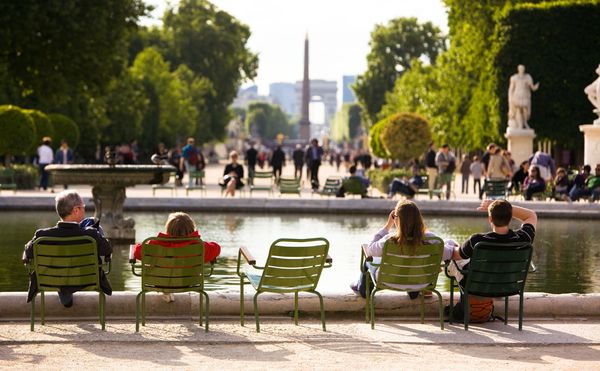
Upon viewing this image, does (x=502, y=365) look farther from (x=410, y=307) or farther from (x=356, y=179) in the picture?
(x=356, y=179)

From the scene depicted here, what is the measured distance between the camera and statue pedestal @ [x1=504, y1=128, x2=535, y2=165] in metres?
39.5

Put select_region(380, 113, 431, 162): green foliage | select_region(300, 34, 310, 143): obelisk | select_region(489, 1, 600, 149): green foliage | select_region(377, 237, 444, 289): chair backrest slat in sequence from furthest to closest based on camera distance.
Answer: select_region(300, 34, 310, 143): obelisk
select_region(380, 113, 431, 162): green foliage
select_region(489, 1, 600, 149): green foliage
select_region(377, 237, 444, 289): chair backrest slat

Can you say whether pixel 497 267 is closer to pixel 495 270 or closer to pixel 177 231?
pixel 495 270

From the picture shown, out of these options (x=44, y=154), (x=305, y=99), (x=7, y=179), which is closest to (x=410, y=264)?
(x=44, y=154)

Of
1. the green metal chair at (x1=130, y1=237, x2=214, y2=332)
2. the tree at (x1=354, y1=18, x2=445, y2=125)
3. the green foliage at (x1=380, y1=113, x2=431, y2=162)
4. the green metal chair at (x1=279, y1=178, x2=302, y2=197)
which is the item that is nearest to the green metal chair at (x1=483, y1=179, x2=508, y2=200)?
the green metal chair at (x1=279, y1=178, x2=302, y2=197)

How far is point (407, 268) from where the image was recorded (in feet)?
31.9

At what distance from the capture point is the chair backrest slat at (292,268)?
31.6 ft

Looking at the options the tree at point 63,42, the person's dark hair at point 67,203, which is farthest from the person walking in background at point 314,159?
the person's dark hair at point 67,203

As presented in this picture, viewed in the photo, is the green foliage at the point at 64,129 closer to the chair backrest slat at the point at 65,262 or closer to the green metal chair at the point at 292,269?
the chair backrest slat at the point at 65,262

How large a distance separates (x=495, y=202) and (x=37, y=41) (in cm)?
2473

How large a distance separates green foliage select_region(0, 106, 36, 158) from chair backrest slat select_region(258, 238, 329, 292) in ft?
94.1

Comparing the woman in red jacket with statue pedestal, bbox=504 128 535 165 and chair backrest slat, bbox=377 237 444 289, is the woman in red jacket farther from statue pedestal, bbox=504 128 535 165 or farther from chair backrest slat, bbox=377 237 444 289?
statue pedestal, bbox=504 128 535 165

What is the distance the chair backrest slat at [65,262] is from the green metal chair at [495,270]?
2.73 m

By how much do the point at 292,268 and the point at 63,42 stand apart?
24.4 meters
